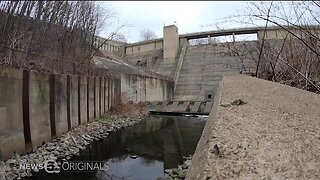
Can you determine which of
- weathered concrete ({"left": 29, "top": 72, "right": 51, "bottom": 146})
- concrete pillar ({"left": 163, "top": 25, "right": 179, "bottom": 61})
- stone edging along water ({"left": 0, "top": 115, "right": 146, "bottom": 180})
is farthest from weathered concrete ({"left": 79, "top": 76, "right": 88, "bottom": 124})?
concrete pillar ({"left": 163, "top": 25, "right": 179, "bottom": 61})

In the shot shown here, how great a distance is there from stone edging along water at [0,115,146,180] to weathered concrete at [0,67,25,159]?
274 mm

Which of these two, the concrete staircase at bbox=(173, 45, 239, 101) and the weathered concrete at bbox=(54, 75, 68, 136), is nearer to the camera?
the weathered concrete at bbox=(54, 75, 68, 136)

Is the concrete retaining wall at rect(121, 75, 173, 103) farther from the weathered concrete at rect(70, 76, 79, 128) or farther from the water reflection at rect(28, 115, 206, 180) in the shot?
the weathered concrete at rect(70, 76, 79, 128)

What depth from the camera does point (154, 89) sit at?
21344mm

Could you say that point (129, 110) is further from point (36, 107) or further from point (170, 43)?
point (170, 43)

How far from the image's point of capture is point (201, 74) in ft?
82.4

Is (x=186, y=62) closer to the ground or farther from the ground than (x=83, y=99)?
farther from the ground

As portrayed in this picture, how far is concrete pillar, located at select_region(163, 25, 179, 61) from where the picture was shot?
28000 millimetres

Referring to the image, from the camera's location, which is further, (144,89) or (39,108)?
(144,89)

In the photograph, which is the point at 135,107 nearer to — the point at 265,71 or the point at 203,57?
the point at 265,71

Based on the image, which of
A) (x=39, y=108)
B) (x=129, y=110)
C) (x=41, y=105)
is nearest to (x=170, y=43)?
(x=129, y=110)

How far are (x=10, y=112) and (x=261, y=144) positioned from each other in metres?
5.56

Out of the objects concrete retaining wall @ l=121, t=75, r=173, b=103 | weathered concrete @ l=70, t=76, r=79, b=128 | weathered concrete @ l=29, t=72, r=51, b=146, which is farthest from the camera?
concrete retaining wall @ l=121, t=75, r=173, b=103

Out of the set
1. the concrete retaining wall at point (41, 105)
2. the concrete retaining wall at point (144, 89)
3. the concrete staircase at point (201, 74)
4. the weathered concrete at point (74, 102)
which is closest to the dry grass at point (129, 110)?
the concrete retaining wall at point (144, 89)
